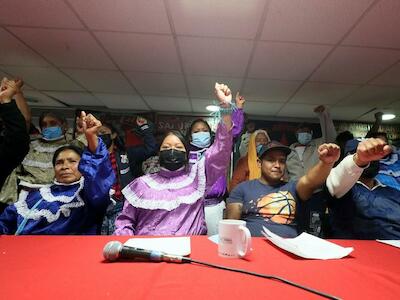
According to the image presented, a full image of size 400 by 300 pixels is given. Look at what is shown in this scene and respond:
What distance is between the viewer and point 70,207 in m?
1.51

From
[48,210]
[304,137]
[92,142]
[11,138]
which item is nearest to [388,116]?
[304,137]

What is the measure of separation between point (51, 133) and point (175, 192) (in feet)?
5.18

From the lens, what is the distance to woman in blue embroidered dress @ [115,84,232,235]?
1469 millimetres

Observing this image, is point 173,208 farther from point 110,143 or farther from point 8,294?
point 110,143

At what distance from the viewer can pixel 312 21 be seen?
2.20m

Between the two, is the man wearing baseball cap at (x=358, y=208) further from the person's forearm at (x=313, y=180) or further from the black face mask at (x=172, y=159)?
the black face mask at (x=172, y=159)

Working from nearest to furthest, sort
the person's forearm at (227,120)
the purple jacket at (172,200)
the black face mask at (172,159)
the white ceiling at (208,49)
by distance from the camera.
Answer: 1. the purple jacket at (172,200)
2. the person's forearm at (227,120)
3. the black face mask at (172,159)
4. the white ceiling at (208,49)

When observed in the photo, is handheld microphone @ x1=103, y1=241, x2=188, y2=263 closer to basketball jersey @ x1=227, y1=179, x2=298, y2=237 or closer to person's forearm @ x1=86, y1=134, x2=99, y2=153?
person's forearm @ x1=86, y1=134, x2=99, y2=153

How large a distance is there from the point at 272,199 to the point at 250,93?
9.37 feet

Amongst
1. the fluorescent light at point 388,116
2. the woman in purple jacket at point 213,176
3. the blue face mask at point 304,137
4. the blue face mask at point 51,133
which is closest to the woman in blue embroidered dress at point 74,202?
the woman in purple jacket at point 213,176

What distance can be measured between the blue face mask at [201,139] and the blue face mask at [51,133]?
4.11 ft

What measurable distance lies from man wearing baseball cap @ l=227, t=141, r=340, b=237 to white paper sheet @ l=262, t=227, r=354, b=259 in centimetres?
46

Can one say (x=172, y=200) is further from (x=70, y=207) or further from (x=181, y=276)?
(x=181, y=276)

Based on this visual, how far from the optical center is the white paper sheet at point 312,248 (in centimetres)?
88
